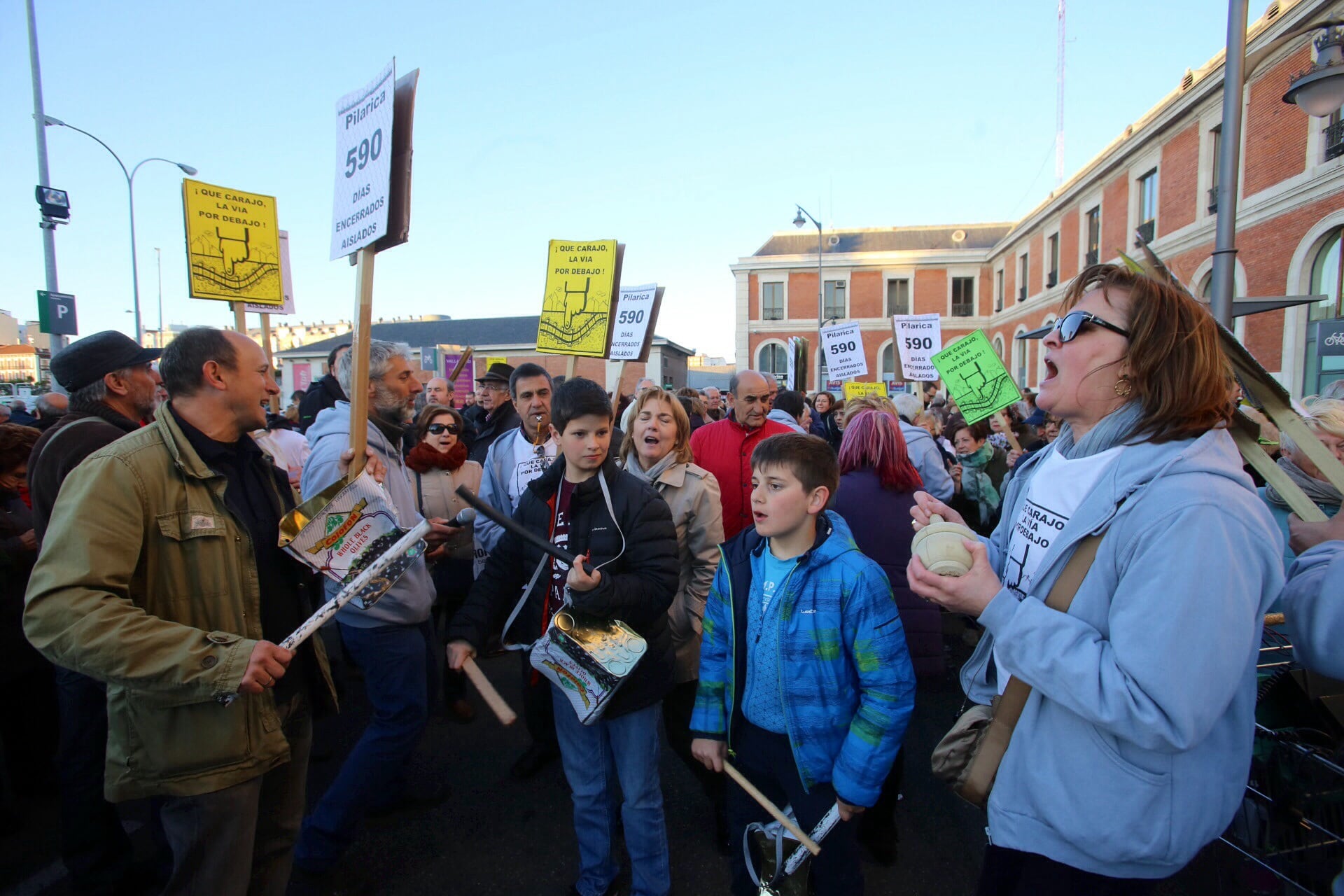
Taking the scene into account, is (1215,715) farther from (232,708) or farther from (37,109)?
(37,109)

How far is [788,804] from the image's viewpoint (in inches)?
98.0

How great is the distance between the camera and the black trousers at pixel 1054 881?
1498mm

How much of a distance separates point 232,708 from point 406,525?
3.63 feet

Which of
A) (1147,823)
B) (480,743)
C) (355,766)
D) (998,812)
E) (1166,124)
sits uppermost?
(1166,124)

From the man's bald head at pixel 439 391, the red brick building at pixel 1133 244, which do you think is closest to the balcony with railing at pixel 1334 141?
the red brick building at pixel 1133 244

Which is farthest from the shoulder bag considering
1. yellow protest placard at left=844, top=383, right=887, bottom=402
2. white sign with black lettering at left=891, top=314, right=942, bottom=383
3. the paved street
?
yellow protest placard at left=844, top=383, right=887, bottom=402

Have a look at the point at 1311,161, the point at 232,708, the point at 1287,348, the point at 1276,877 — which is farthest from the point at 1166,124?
the point at 232,708

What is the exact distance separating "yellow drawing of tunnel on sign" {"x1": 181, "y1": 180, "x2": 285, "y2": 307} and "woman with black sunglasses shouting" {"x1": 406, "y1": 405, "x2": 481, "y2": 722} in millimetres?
1614

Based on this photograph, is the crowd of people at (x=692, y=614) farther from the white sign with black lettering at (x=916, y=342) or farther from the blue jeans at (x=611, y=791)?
the white sign with black lettering at (x=916, y=342)

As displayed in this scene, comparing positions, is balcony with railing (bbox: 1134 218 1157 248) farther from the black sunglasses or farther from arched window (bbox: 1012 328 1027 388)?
the black sunglasses

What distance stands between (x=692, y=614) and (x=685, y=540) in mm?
369

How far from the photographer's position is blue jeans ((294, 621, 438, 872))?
279cm

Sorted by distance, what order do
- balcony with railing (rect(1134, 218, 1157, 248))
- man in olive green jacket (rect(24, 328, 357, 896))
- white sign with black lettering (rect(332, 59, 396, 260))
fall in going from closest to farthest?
man in olive green jacket (rect(24, 328, 357, 896)), white sign with black lettering (rect(332, 59, 396, 260)), balcony with railing (rect(1134, 218, 1157, 248))

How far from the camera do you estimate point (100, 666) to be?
68.7 inches
